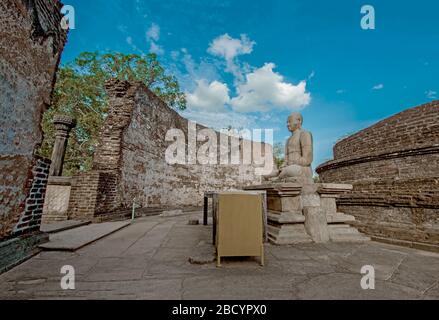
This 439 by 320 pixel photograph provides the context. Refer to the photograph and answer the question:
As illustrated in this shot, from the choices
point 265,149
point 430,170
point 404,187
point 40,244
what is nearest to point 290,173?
point 404,187

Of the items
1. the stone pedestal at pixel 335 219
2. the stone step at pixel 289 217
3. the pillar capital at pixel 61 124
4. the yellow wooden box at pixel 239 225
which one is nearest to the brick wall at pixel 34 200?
the yellow wooden box at pixel 239 225

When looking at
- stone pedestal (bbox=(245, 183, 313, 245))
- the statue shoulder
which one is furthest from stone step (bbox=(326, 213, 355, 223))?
the statue shoulder

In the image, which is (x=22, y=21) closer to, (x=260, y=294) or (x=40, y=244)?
(x=40, y=244)

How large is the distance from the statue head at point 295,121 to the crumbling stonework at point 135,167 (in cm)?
566

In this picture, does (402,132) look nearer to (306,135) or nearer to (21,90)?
(306,135)

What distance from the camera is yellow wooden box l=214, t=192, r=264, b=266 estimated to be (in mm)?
2191

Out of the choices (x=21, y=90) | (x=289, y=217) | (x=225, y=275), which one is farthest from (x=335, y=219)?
(x=21, y=90)

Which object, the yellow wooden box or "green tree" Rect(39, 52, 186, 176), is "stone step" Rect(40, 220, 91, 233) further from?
"green tree" Rect(39, 52, 186, 176)

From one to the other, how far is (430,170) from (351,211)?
2658 mm

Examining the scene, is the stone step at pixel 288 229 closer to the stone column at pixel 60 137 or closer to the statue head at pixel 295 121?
the statue head at pixel 295 121

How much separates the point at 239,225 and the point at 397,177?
7.25 m

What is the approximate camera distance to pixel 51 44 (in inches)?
119

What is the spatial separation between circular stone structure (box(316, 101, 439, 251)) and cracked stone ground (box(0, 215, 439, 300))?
1801 mm

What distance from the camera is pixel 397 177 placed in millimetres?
6609
